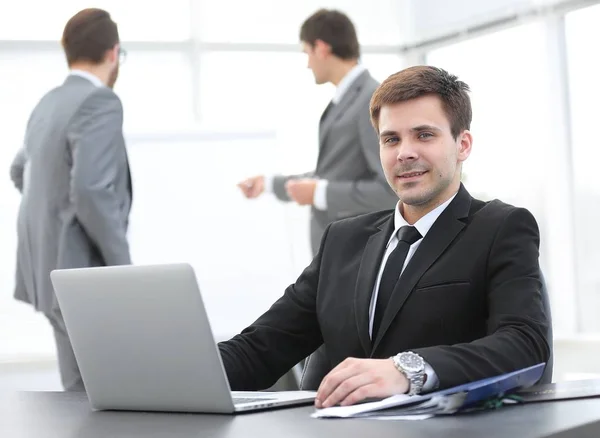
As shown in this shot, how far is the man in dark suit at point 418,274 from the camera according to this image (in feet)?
5.47

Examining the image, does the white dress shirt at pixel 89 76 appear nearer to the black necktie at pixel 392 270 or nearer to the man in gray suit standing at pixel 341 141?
the man in gray suit standing at pixel 341 141

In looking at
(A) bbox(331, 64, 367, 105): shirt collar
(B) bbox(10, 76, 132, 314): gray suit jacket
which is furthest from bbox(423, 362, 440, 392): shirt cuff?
(A) bbox(331, 64, 367, 105): shirt collar

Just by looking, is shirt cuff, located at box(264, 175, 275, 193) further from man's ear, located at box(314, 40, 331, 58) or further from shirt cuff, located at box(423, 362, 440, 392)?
shirt cuff, located at box(423, 362, 440, 392)

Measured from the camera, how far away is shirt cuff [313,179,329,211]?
3607 millimetres

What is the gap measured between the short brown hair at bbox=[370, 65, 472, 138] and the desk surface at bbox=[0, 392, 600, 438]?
68 centimetres

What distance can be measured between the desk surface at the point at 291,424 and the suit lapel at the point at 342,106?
2.19 m

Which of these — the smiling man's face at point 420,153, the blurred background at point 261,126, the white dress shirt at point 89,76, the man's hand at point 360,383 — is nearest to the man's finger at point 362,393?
the man's hand at point 360,383

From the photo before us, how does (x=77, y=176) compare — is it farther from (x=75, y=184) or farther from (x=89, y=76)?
(x=89, y=76)

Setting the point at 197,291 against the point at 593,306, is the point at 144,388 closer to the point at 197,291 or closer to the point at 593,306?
the point at 197,291

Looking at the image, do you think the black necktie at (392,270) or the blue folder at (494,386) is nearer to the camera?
the blue folder at (494,386)

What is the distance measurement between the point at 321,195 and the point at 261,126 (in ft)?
6.60

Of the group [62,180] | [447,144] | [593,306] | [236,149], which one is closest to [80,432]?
[447,144]

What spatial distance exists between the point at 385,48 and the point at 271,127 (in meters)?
2.00

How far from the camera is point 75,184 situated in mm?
3072
